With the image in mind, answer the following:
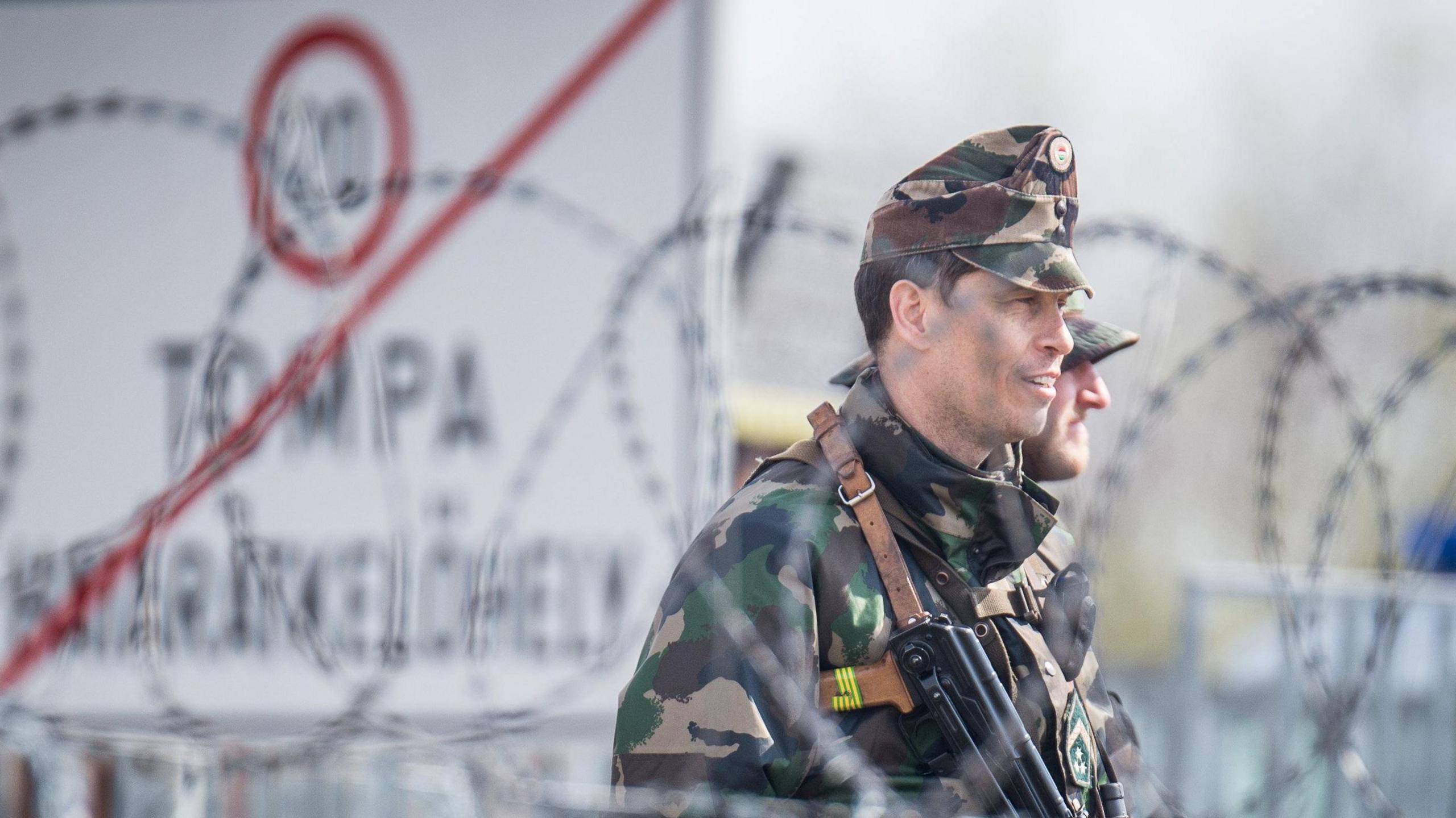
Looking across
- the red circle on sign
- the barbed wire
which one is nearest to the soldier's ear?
the barbed wire

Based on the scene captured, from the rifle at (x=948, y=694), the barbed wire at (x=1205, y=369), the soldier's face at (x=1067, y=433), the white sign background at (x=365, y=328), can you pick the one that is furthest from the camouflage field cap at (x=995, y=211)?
the white sign background at (x=365, y=328)

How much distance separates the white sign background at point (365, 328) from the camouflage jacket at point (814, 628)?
2374mm

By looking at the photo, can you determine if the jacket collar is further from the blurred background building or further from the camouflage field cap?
the blurred background building

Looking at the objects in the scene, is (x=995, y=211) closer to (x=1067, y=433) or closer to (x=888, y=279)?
(x=888, y=279)

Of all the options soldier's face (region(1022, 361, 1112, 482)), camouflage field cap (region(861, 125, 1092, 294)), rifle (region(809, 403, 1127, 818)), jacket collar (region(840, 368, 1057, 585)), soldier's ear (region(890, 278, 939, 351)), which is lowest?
rifle (region(809, 403, 1127, 818))

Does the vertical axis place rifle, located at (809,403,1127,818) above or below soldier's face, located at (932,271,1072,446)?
below

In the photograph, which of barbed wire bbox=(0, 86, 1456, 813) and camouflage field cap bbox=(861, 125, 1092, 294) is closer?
camouflage field cap bbox=(861, 125, 1092, 294)

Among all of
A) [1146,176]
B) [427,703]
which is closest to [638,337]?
[427,703]

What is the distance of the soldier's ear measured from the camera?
1972 millimetres

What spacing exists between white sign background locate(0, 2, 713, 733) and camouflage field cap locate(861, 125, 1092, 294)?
7.69 ft

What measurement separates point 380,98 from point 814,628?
3.39m

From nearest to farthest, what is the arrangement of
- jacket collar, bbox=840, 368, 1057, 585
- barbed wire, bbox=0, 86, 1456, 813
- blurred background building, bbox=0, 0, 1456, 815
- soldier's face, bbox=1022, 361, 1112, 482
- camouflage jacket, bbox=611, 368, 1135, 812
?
camouflage jacket, bbox=611, 368, 1135, 812 < jacket collar, bbox=840, 368, 1057, 585 < soldier's face, bbox=1022, 361, 1112, 482 < barbed wire, bbox=0, 86, 1456, 813 < blurred background building, bbox=0, 0, 1456, 815

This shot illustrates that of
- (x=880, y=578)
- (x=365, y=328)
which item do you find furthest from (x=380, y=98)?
(x=880, y=578)

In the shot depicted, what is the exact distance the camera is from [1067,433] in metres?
2.49
